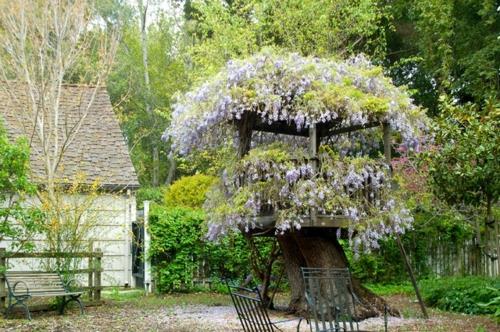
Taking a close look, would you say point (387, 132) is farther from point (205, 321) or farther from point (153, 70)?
point (153, 70)

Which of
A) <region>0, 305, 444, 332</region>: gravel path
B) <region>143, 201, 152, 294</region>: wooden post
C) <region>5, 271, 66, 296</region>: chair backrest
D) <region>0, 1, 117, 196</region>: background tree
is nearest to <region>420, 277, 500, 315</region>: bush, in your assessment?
<region>0, 305, 444, 332</region>: gravel path

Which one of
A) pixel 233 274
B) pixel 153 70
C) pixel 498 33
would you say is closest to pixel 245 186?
pixel 233 274

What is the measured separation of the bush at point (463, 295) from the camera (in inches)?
406

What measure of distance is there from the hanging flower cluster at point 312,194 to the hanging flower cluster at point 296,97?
0.64 metres

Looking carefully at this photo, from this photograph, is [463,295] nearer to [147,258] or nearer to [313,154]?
[313,154]

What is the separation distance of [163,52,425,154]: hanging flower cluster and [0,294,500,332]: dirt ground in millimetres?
2825

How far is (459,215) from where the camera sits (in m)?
11.4

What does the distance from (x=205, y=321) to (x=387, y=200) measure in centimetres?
337

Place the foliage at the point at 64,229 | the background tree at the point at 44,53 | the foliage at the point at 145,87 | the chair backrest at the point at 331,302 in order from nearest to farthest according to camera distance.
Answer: the chair backrest at the point at 331,302 < the foliage at the point at 64,229 < the background tree at the point at 44,53 < the foliage at the point at 145,87

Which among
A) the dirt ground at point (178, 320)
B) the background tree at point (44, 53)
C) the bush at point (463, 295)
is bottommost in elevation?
the dirt ground at point (178, 320)

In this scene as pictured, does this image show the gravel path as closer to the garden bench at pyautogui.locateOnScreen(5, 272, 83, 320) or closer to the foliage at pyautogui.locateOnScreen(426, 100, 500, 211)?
the garden bench at pyautogui.locateOnScreen(5, 272, 83, 320)

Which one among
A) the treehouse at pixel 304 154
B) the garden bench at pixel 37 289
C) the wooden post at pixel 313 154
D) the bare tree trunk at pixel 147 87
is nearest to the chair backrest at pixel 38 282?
the garden bench at pixel 37 289

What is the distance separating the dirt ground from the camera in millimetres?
9156

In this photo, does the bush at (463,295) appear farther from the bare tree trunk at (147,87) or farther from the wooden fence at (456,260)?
the bare tree trunk at (147,87)
